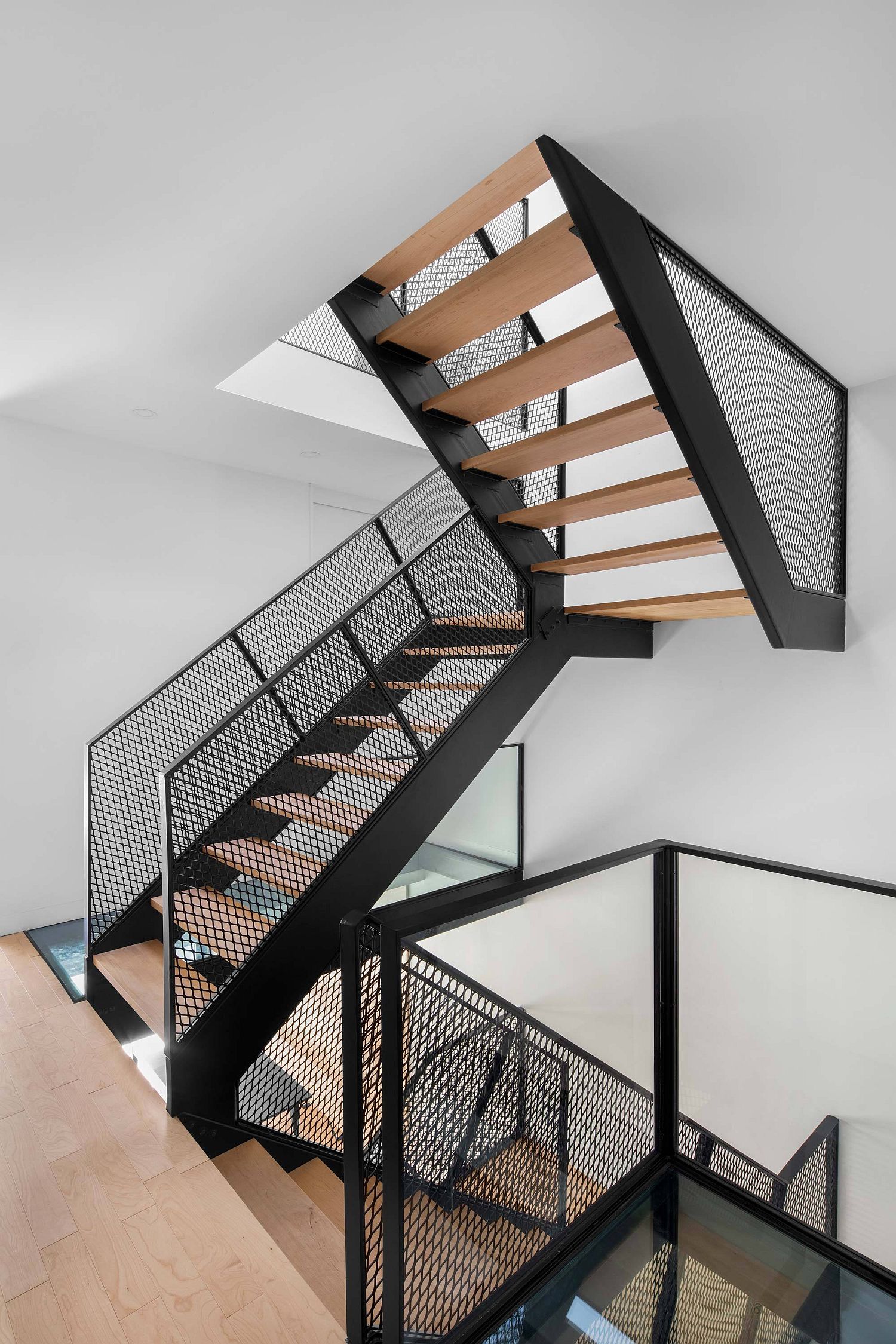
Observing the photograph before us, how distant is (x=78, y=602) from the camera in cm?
375

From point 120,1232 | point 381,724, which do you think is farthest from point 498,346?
point 120,1232

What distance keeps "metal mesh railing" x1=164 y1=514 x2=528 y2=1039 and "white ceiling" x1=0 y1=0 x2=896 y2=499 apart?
110 centimetres

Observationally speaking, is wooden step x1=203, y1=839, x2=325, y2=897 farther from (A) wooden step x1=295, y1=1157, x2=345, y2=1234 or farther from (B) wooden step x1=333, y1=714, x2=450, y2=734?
(A) wooden step x1=295, y1=1157, x2=345, y2=1234

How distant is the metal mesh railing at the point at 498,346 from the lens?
91.5 inches

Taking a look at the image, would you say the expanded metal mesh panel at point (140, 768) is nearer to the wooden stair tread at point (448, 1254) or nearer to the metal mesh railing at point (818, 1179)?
the wooden stair tread at point (448, 1254)

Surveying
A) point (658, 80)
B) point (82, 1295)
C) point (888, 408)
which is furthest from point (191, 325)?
point (82, 1295)

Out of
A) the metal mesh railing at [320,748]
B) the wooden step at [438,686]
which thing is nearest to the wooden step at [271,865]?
the metal mesh railing at [320,748]

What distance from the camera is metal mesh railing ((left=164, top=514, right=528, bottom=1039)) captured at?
83.8 inches

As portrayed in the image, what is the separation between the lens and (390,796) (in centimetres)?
230

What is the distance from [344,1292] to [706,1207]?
0.84 metres

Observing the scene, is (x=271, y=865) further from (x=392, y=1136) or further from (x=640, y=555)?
(x=640, y=555)

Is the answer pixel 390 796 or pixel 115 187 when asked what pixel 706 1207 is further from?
pixel 115 187

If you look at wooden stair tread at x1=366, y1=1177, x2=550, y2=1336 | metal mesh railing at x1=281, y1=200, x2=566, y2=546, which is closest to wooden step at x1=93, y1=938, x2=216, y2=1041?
wooden stair tread at x1=366, y1=1177, x2=550, y2=1336

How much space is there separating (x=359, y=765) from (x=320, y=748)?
0.52 ft
